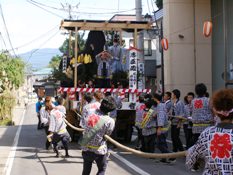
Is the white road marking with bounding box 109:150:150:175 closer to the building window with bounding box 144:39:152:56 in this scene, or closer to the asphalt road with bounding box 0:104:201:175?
the asphalt road with bounding box 0:104:201:175

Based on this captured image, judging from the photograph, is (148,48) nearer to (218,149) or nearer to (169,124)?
(169,124)

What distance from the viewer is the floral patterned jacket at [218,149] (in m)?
3.80

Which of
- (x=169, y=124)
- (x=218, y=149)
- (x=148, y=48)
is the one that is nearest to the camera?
(x=218, y=149)

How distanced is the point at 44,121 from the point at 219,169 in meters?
10.4

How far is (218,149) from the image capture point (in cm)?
381

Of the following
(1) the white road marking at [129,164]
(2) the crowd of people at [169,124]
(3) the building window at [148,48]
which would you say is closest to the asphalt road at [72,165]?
(1) the white road marking at [129,164]

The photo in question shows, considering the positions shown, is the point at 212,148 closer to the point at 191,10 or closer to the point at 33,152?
the point at 33,152

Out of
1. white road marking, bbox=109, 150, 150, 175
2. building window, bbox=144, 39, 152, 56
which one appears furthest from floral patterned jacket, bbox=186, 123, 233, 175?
building window, bbox=144, 39, 152, 56

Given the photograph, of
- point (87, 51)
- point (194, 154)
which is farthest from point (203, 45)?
point (194, 154)

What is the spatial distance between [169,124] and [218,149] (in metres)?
7.99

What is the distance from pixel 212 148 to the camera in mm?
3844

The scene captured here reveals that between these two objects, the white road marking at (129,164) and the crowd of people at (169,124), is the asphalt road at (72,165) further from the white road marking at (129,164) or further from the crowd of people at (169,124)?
the crowd of people at (169,124)

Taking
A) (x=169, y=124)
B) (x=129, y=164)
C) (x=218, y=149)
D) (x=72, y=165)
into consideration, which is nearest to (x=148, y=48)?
(x=169, y=124)

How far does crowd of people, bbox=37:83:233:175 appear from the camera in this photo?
3812 mm
